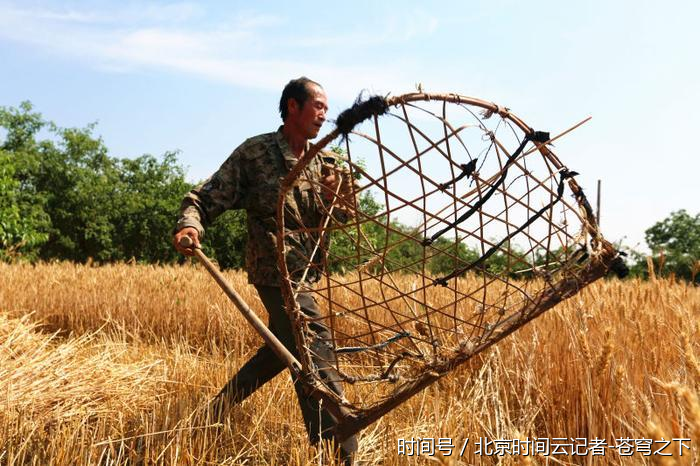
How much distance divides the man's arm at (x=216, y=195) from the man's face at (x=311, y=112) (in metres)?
0.32

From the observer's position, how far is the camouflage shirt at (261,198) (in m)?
2.74

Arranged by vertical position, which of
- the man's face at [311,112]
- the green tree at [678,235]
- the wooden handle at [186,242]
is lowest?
the wooden handle at [186,242]

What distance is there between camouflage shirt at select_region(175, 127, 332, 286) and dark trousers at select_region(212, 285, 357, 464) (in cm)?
14

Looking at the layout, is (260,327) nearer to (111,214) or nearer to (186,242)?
(186,242)

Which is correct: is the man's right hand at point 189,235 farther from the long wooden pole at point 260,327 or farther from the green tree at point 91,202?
the green tree at point 91,202

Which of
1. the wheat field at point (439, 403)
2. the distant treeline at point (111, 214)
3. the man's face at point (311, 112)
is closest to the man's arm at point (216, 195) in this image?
the man's face at point (311, 112)

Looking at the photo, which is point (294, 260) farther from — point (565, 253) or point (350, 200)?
point (565, 253)

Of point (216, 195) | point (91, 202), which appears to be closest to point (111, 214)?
point (91, 202)

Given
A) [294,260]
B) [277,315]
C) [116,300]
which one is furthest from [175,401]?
[116,300]

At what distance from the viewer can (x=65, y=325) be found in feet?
21.4

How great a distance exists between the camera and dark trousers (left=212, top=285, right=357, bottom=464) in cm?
244

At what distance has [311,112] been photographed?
2750 millimetres

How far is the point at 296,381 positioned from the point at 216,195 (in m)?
0.93

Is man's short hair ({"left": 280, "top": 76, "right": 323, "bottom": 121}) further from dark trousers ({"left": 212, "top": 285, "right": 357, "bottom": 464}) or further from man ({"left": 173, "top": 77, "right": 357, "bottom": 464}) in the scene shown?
dark trousers ({"left": 212, "top": 285, "right": 357, "bottom": 464})
